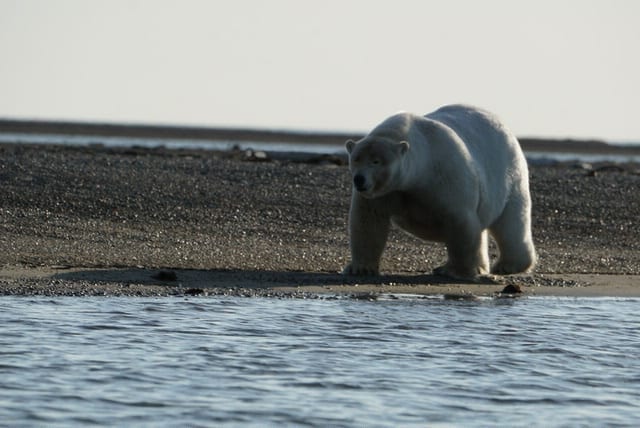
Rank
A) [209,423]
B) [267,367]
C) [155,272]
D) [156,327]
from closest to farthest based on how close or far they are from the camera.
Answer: [209,423], [267,367], [156,327], [155,272]

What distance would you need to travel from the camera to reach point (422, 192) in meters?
13.2

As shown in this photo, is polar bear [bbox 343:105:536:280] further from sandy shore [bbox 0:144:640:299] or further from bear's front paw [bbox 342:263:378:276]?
sandy shore [bbox 0:144:640:299]

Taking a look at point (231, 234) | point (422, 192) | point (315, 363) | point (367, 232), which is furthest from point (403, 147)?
point (315, 363)

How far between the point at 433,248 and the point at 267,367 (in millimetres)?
7077

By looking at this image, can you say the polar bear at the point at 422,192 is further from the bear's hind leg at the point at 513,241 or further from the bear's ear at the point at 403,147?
the bear's hind leg at the point at 513,241

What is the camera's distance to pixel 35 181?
1830 cm

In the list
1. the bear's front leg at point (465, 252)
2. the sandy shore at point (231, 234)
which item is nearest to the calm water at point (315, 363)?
the sandy shore at point (231, 234)

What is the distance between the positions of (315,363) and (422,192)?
4.17m

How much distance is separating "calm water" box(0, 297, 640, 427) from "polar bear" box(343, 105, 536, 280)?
1095mm

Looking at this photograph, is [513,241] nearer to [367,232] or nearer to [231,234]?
[367,232]

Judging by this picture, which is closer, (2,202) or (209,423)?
(209,423)

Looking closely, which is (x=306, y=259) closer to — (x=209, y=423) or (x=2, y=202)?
(x=2, y=202)

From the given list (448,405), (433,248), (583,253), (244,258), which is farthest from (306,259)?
(448,405)

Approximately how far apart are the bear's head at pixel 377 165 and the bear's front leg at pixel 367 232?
30cm
